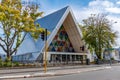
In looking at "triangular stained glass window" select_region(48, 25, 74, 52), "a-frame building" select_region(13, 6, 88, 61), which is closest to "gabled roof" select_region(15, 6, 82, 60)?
"a-frame building" select_region(13, 6, 88, 61)

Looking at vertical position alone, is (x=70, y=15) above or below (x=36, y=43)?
above

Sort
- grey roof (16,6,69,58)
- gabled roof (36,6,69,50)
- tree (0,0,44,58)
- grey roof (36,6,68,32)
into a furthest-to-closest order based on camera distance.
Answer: grey roof (36,6,68,32) < grey roof (16,6,69,58) < gabled roof (36,6,69,50) < tree (0,0,44,58)

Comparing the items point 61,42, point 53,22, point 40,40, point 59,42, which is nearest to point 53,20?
point 53,22

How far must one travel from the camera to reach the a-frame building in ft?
199

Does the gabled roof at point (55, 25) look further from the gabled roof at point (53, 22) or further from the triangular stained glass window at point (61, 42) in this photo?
the triangular stained glass window at point (61, 42)

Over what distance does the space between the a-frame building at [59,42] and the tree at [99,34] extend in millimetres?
2742

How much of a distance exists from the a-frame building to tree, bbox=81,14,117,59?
8.99ft

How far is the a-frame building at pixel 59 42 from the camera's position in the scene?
6058 cm

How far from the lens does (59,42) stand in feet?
220

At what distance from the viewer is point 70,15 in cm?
6344

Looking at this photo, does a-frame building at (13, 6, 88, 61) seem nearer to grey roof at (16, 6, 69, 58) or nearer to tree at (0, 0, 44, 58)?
grey roof at (16, 6, 69, 58)

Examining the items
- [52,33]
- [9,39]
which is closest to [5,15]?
[9,39]

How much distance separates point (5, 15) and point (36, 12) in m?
7.20

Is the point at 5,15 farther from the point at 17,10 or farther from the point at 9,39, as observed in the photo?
the point at 9,39
